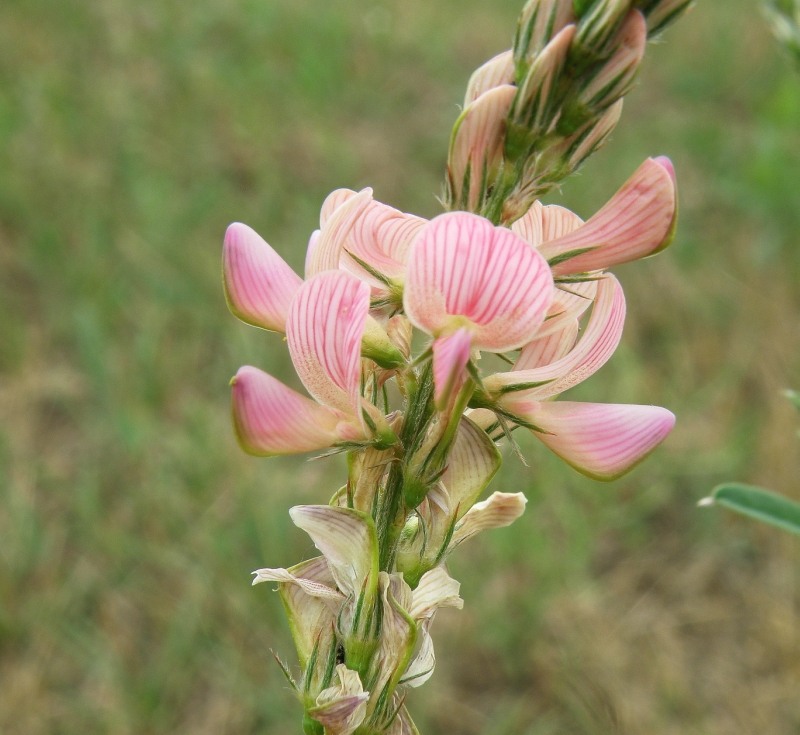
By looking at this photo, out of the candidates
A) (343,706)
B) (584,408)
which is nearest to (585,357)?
(584,408)

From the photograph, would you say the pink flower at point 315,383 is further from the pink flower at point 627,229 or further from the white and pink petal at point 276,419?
the pink flower at point 627,229

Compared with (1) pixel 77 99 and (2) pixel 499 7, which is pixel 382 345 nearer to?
(1) pixel 77 99

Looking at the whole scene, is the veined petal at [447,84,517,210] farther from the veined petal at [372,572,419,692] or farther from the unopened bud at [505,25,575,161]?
the veined petal at [372,572,419,692]

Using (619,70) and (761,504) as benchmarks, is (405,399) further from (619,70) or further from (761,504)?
(761,504)

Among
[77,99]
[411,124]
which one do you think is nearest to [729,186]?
[411,124]

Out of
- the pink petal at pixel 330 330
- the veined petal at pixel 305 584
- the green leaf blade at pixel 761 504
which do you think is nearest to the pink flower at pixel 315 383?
the pink petal at pixel 330 330
